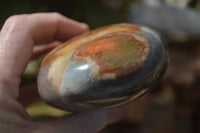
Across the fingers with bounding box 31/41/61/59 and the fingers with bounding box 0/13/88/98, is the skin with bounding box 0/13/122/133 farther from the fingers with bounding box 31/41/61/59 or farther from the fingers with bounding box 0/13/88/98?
the fingers with bounding box 31/41/61/59

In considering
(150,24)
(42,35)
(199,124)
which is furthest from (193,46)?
(42,35)

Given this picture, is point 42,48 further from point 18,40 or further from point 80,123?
point 80,123

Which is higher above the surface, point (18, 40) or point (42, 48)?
point (18, 40)

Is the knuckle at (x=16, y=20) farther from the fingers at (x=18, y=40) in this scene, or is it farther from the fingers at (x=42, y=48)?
the fingers at (x=42, y=48)

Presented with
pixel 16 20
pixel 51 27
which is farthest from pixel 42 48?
pixel 16 20

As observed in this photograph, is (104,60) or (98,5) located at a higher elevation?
(104,60)

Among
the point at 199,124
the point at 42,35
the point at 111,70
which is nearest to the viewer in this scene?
the point at 111,70

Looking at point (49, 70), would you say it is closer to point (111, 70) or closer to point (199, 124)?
point (111, 70)
